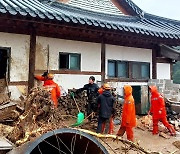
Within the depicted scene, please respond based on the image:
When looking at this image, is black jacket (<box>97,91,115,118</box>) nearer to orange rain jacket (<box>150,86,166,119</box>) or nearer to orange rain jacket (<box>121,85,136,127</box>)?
orange rain jacket (<box>121,85,136,127</box>)

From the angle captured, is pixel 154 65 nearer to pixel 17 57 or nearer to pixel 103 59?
pixel 103 59

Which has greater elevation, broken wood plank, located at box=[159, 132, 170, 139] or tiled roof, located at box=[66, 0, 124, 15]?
tiled roof, located at box=[66, 0, 124, 15]

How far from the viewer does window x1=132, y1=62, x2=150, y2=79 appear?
41.3 ft

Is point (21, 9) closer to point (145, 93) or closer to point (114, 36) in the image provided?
point (114, 36)

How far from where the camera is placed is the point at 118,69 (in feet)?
39.5

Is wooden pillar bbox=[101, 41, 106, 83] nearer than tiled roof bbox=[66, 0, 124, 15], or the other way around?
wooden pillar bbox=[101, 41, 106, 83]

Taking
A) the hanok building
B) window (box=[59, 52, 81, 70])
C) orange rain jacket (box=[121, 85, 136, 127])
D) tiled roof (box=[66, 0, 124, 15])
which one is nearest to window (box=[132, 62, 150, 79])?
the hanok building

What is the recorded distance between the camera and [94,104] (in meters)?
9.29

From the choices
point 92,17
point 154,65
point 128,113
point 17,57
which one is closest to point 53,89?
point 17,57

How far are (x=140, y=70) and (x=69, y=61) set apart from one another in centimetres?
354

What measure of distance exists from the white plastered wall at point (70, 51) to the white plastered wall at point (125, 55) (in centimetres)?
59

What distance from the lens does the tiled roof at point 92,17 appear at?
8484mm

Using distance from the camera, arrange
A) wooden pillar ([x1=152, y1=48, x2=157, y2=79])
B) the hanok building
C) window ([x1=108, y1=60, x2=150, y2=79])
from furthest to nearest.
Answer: wooden pillar ([x1=152, y1=48, x2=157, y2=79]), window ([x1=108, y1=60, x2=150, y2=79]), the hanok building

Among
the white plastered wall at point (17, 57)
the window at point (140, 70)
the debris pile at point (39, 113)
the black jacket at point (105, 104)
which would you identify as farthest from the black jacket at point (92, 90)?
the window at point (140, 70)
